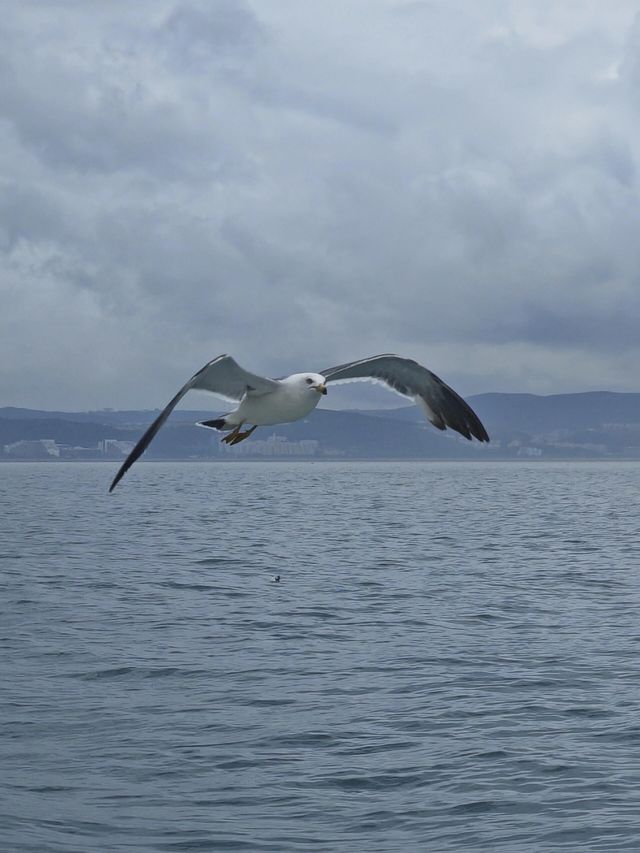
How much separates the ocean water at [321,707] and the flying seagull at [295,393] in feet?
15.0

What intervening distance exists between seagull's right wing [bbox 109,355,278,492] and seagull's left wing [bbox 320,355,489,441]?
4.56 ft

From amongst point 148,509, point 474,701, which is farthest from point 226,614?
point 148,509

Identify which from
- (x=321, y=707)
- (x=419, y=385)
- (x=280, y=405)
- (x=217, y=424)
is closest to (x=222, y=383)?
(x=217, y=424)

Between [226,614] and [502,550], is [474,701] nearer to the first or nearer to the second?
[226,614]

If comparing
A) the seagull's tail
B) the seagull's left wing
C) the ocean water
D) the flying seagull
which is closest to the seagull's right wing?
the flying seagull

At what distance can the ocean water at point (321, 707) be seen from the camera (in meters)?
13.6

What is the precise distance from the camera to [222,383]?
13133 millimetres

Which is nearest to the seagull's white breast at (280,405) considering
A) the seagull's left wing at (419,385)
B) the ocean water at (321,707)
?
the seagull's left wing at (419,385)

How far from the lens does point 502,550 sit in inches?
Answer: 1816

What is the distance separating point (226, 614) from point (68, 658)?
20.7 ft

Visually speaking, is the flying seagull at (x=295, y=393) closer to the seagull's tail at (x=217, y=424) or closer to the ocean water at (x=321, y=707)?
the seagull's tail at (x=217, y=424)

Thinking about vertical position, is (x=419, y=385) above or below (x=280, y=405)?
above

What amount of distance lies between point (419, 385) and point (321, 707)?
6.05 metres

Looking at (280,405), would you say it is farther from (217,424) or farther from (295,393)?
(217,424)
